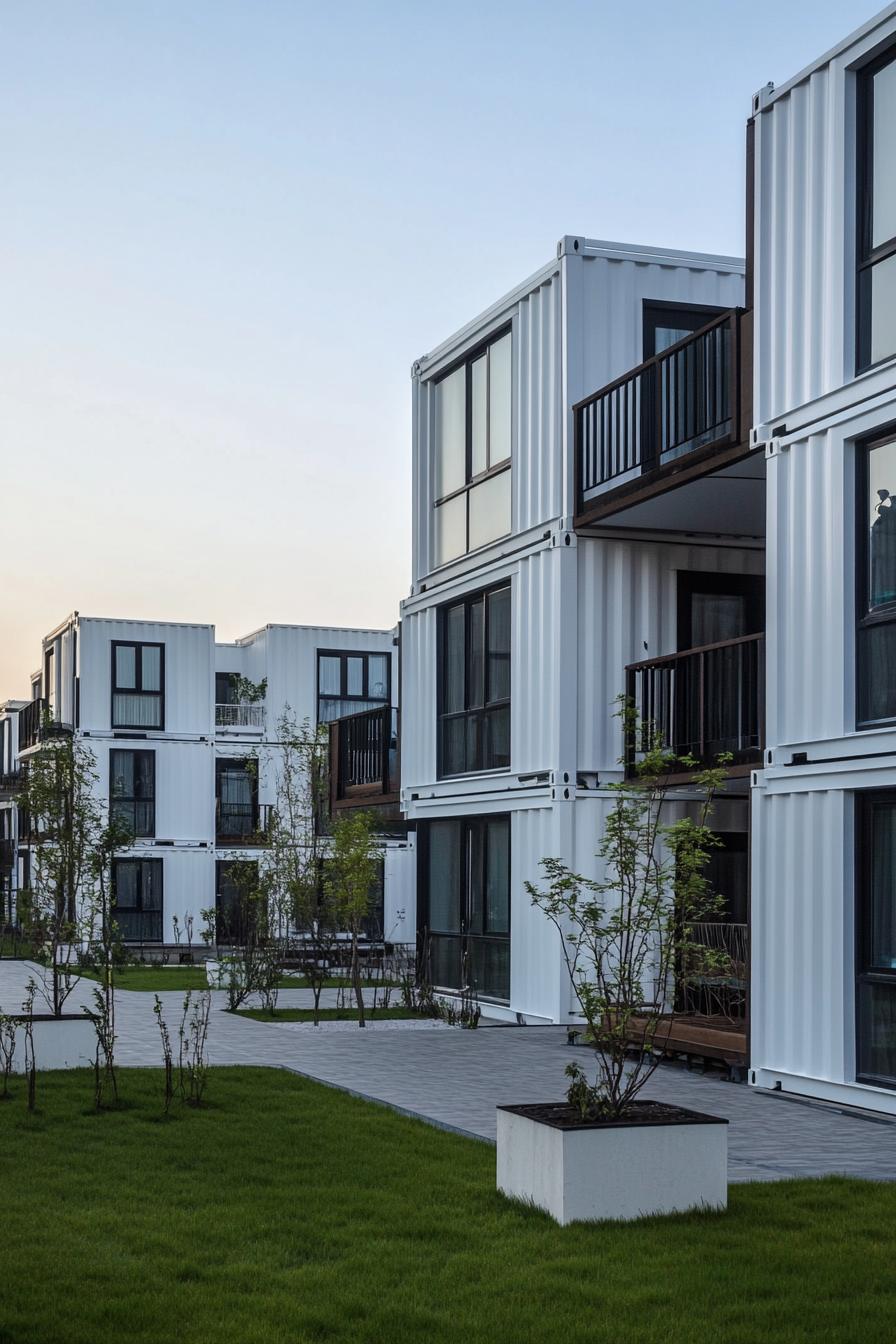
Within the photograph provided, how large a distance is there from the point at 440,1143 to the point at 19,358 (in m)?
13.9

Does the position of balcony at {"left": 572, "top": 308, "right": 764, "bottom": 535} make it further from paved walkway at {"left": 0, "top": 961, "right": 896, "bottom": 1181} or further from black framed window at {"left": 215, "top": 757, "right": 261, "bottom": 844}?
black framed window at {"left": 215, "top": 757, "right": 261, "bottom": 844}

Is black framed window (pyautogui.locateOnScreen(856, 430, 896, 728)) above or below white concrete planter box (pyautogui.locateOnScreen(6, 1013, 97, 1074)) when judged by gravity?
above

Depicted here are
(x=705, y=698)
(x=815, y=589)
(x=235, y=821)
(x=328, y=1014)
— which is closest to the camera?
(x=815, y=589)

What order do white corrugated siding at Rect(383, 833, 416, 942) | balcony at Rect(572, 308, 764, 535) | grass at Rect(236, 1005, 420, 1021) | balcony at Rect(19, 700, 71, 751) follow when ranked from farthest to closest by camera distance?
balcony at Rect(19, 700, 71, 751), white corrugated siding at Rect(383, 833, 416, 942), grass at Rect(236, 1005, 420, 1021), balcony at Rect(572, 308, 764, 535)

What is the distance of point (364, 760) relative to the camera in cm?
2622

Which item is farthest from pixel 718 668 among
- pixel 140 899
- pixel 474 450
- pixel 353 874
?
pixel 140 899

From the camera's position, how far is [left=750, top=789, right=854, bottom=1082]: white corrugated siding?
12570mm

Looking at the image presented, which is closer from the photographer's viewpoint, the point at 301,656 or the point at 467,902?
the point at 467,902

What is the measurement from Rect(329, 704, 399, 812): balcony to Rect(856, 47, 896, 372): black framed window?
12.2 m

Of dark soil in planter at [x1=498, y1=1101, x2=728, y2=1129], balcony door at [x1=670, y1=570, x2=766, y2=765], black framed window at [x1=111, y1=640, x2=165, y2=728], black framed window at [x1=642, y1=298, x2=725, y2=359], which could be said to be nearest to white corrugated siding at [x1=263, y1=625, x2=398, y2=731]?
black framed window at [x1=111, y1=640, x2=165, y2=728]

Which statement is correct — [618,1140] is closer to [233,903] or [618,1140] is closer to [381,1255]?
[381,1255]

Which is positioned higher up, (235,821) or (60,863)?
(235,821)

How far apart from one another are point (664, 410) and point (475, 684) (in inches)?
209

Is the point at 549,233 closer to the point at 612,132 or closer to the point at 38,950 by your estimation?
the point at 612,132
